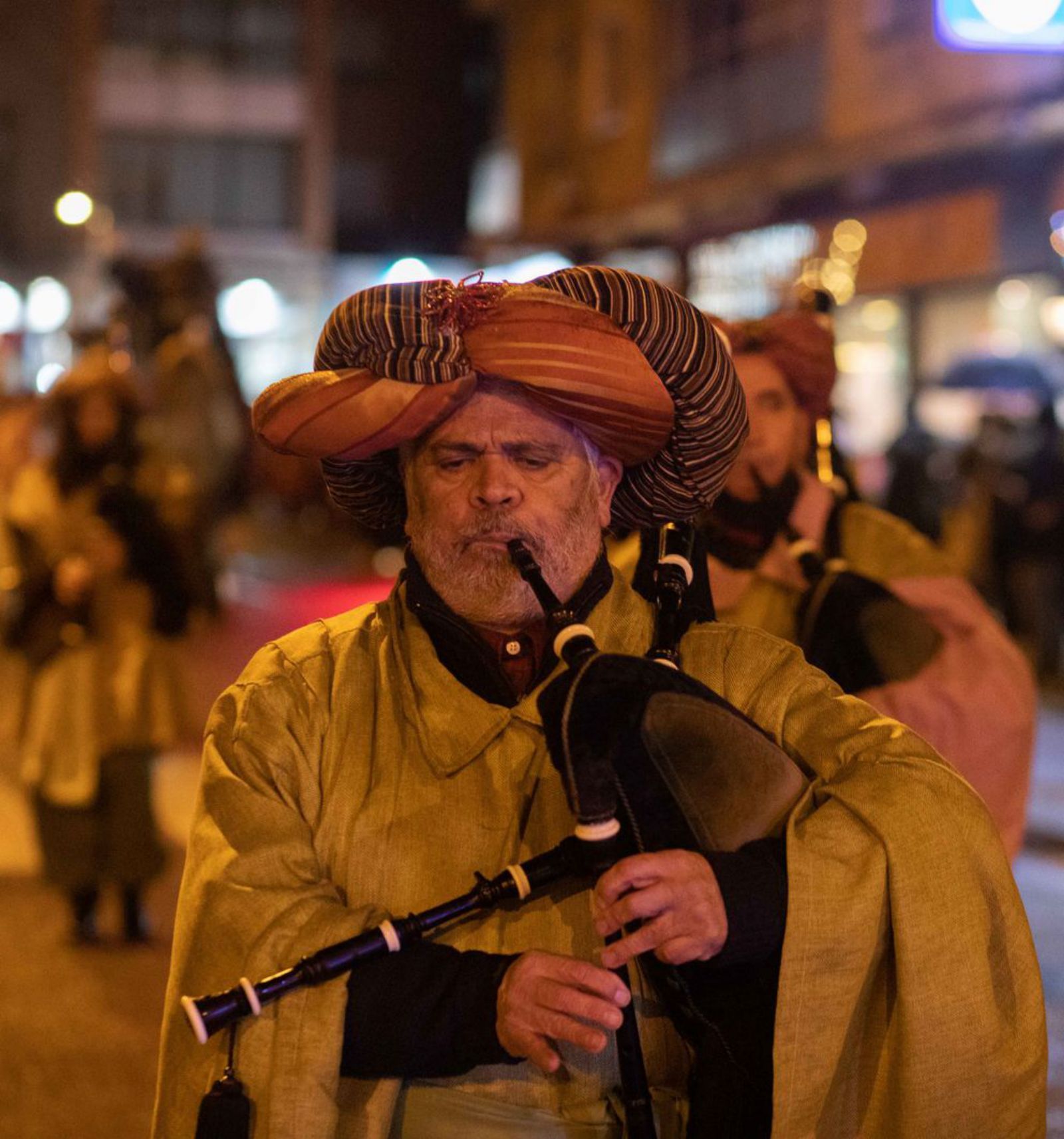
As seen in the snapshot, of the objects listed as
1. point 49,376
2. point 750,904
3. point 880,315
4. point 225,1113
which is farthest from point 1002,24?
point 225,1113

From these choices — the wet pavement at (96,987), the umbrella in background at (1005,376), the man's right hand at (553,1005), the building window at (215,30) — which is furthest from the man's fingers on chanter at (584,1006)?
the building window at (215,30)

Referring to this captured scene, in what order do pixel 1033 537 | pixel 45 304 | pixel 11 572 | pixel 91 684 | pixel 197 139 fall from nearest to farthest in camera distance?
pixel 91 684 → pixel 11 572 → pixel 1033 537 → pixel 45 304 → pixel 197 139

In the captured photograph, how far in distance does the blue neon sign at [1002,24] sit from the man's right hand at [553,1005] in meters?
8.68

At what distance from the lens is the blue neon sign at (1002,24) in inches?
383

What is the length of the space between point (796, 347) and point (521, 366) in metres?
1.80

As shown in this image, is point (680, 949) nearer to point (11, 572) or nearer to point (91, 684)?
point (91, 684)

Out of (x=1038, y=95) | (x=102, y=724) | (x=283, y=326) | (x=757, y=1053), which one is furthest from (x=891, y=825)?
(x=283, y=326)

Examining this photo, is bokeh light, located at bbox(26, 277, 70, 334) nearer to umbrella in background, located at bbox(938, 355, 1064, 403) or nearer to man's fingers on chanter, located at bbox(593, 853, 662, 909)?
umbrella in background, located at bbox(938, 355, 1064, 403)

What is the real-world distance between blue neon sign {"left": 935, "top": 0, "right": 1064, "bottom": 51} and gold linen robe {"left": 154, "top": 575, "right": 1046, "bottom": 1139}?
8178 millimetres

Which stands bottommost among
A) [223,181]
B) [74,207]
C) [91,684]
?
[91,684]

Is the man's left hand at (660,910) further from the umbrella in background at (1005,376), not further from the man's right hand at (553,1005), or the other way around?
the umbrella in background at (1005,376)

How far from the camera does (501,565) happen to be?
2506 mm

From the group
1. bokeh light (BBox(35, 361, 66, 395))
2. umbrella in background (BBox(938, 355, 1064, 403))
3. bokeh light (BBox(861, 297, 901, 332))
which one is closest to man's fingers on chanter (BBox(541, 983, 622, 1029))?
bokeh light (BBox(35, 361, 66, 395))

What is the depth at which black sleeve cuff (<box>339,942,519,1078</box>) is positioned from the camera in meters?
2.29
